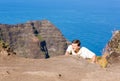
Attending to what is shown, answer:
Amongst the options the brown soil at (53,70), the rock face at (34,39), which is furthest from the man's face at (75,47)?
the rock face at (34,39)

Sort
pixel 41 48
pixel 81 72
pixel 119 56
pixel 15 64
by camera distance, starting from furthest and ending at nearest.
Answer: pixel 41 48, pixel 119 56, pixel 15 64, pixel 81 72

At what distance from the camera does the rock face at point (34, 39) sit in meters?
124

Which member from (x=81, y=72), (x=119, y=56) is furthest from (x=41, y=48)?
(x=81, y=72)

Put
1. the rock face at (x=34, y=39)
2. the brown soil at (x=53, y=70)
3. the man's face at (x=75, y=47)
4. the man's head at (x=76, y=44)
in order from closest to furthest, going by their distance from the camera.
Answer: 1. the brown soil at (x=53, y=70)
2. the man's head at (x=76, y=44)
3. the man's face at (x=75, y=47)
4. the rock face at (x=34, y=39)

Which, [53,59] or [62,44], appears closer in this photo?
[53,59]

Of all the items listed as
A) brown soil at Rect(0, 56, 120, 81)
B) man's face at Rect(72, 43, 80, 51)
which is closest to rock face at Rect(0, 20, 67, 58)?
man's face at Rect(72, 43, 80, 51)

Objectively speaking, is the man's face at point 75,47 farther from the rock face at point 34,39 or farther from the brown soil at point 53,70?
the rock face at point 34,39

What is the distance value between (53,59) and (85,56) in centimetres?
131

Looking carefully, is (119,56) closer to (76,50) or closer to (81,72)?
(76,50)

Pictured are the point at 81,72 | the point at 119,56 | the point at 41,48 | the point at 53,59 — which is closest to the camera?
the point at 81,72

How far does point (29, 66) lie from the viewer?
1476 cm

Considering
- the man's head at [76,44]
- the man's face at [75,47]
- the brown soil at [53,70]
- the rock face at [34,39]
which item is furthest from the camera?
the rock face at [34,39]

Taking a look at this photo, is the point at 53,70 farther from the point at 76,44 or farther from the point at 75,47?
the point at 75,47

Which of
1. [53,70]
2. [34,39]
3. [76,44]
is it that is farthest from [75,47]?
[34,39]
